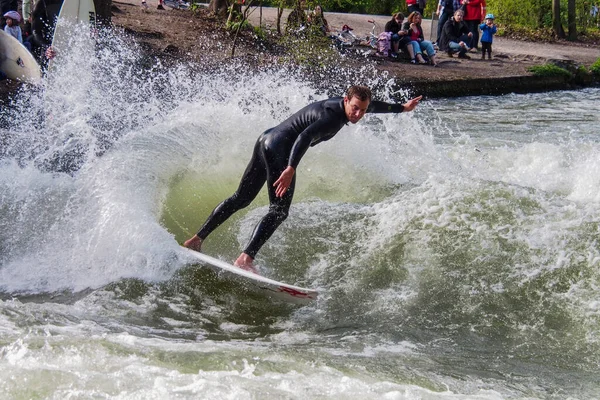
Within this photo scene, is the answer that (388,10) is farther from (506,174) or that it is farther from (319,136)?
(319,136)

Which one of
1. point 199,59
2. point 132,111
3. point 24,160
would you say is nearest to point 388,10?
point 199,59

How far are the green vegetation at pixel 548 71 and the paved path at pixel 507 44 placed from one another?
181 centimetres

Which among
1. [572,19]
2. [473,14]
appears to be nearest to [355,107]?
[473,14]

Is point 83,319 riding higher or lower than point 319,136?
lower

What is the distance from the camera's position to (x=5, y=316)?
5230mm

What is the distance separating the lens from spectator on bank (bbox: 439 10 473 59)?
752 inches

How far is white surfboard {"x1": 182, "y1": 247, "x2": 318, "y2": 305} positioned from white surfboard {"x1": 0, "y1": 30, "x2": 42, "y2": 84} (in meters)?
6.28

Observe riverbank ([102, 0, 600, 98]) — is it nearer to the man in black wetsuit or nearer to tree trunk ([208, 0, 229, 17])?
tree trunk ([208, 0, 229, 17])

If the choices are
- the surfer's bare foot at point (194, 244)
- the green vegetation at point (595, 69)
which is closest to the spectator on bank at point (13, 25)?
the surfer's bare foot at point (194, 244)

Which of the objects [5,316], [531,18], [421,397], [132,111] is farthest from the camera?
[531,18]

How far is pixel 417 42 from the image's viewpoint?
59.1 feet

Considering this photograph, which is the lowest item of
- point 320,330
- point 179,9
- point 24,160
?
point 320,330

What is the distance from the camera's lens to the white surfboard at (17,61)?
38.2 ft

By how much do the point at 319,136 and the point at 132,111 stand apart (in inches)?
229
